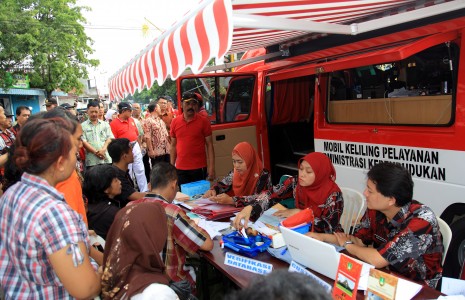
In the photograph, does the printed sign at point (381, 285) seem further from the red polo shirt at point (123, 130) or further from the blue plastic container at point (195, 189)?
the red polo shirt at point (123, 130)

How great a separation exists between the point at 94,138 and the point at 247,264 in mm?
3887

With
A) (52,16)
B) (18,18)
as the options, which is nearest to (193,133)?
(18,18)

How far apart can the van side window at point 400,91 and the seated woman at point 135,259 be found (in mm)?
2213

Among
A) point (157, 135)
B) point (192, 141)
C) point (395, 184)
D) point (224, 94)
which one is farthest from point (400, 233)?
point (157, 135)

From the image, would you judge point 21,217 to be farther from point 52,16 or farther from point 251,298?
point 52,16

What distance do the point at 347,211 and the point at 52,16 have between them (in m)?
19.8

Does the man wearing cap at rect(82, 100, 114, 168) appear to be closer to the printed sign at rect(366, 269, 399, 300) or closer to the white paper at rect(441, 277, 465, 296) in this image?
the printed sign at rect(366, 269, 399, 300)

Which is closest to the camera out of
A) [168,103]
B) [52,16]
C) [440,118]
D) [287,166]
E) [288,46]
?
[440,118]

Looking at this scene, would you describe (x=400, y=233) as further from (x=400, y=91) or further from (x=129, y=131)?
(x=129, y=131)

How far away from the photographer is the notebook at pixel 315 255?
1491mm

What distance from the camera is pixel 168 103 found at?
7.19 m

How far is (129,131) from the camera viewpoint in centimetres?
575

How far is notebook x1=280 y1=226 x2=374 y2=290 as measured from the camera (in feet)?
4.89

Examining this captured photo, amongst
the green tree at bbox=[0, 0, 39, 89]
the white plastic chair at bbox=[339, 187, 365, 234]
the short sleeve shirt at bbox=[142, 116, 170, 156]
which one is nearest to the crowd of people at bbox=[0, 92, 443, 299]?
the white plastic chair at bbox=[339, 187, 365, 234]
